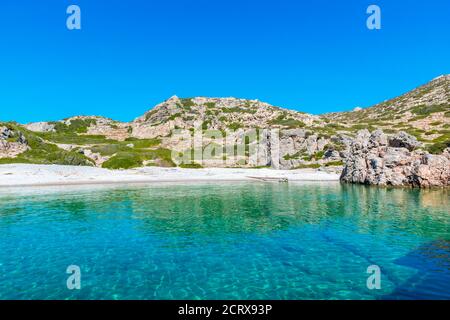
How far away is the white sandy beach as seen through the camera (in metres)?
55.7

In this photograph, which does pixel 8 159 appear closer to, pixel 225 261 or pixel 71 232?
pixel 71 232

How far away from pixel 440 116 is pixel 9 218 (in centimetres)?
15257

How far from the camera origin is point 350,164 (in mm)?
60844

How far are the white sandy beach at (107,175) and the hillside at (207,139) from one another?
12.3 m

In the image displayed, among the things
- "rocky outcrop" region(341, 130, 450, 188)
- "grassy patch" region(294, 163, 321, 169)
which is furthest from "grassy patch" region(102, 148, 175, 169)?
"rocky outcrop" region(341, 130, 450, 188)

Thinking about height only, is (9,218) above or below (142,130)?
below

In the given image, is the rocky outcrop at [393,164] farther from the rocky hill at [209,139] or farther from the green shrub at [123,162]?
the green shrub at [123,162]

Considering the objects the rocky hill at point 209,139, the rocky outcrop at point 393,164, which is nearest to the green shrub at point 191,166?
the rocky hill at point 209,139

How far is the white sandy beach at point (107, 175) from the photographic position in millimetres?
55691

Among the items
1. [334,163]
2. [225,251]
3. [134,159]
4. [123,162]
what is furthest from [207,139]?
[225,251]

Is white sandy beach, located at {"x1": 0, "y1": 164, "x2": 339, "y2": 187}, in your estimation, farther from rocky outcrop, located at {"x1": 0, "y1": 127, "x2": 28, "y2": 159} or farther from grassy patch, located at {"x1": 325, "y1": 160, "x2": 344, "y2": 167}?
rocky outcrop, located at {"x1": 0, "y1": 127, "x2": 28, "y2": 159}

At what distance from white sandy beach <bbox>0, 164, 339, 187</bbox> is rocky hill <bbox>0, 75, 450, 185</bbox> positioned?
35.4 ft

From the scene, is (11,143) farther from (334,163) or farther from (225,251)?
(225,251)
